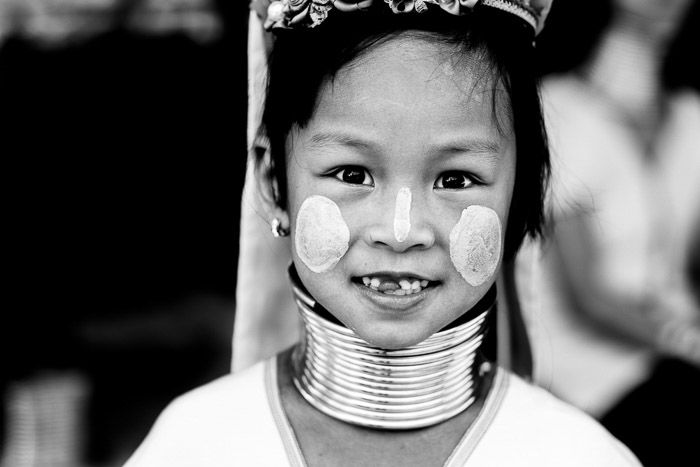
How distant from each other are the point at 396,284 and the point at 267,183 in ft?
1.41

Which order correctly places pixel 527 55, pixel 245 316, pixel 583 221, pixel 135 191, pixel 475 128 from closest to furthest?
pixel 475 128 < pixel 527 55 < pixel 245 316 < pixel 583 221 < pixel 135 191

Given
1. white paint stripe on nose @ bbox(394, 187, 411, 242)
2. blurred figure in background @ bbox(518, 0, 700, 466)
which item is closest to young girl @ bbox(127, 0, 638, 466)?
white paint stripe on nose @ bbox(394, 187, 411, 242)

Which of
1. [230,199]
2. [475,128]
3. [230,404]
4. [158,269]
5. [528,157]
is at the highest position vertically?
[475,128]

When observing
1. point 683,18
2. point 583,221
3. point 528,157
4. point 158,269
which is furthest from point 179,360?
point 683,18

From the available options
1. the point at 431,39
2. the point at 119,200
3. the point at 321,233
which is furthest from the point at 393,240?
the point at 119,200

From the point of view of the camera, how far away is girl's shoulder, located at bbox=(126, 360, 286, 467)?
1599 mm

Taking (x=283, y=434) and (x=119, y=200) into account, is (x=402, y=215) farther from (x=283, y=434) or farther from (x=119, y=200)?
(x=119, y=200)

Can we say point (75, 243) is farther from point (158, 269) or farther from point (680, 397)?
point (680, 397)

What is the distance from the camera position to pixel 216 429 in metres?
1.64

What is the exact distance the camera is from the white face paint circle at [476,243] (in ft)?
4.87

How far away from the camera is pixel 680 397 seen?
337cm

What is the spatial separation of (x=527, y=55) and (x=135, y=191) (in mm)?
2315

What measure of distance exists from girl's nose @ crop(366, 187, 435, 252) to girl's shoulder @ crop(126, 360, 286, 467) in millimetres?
461

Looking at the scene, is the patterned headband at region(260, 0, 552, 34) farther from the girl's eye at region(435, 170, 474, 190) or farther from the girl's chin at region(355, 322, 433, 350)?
the girl's chin at region(355, 322, 433, 350)
